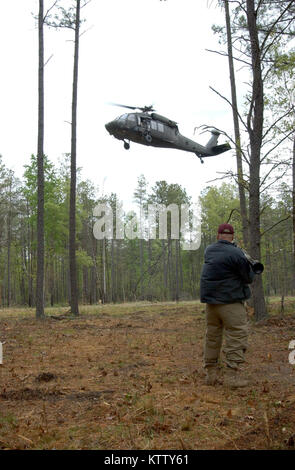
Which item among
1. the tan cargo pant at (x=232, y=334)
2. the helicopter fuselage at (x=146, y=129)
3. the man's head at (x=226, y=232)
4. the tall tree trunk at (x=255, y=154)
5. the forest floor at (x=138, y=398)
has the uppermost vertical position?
the helicopter fuselage at (x=146, y=129)

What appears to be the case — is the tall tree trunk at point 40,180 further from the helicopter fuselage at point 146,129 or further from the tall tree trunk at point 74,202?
the helicopter fuselage at point 146,129

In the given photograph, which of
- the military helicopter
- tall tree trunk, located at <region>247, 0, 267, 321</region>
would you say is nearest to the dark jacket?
tall tree trunk, located at <region>247, 0, 267, 321</region>

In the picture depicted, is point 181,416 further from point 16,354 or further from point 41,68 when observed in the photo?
point 41,68

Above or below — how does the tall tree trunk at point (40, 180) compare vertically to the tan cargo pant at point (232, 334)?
above

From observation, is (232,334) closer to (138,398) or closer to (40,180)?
(138,398)

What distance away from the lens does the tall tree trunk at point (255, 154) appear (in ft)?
33.9

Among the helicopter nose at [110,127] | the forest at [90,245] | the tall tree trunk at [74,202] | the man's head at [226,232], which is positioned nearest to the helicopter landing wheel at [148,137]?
the helicopter nose at [110,127]

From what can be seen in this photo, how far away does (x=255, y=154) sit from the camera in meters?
10.7

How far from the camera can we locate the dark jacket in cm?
488

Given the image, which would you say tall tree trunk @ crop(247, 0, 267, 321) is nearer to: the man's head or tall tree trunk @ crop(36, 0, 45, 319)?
the man's head

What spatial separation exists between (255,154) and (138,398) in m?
7.99

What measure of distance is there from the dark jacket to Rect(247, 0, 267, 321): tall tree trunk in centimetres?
569

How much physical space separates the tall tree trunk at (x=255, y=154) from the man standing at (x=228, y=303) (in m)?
5.71
